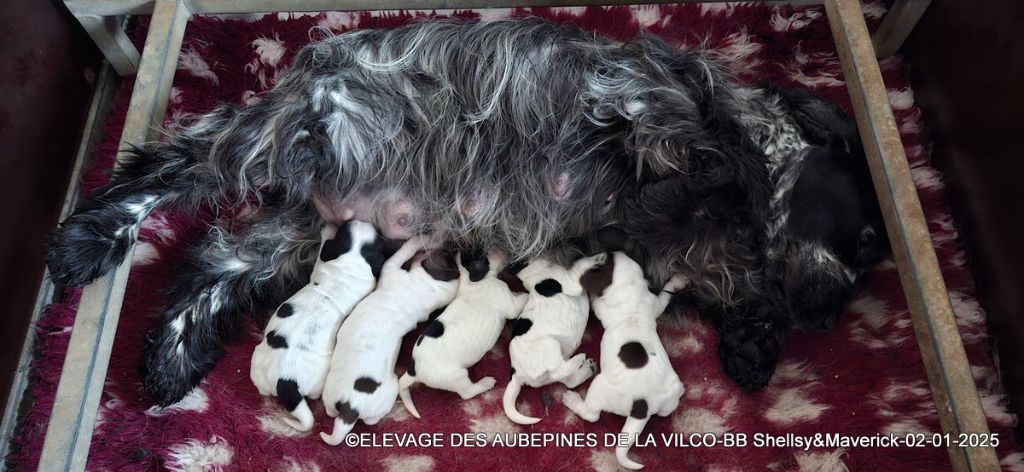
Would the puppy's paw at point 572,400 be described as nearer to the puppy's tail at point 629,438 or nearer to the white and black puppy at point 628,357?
the white and black puppy at point 628,357

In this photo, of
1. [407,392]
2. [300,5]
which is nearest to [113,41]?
[300,5]

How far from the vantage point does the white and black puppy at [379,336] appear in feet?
5.47

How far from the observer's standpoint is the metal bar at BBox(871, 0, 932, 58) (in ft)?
7.24

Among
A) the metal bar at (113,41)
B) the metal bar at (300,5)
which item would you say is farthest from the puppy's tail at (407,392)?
the metal bar at (113,41)

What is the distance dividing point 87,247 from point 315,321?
0.53 meters

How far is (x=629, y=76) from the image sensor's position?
1788 mm

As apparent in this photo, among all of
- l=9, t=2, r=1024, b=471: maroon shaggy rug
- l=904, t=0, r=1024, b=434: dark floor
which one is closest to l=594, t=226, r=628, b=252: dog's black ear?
l=9, t=2, r=1024, b=471: maroon shaggy rug

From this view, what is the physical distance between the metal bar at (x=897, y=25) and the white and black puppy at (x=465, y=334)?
1453 mm

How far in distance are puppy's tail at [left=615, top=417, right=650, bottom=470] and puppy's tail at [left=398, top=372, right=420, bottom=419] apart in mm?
496

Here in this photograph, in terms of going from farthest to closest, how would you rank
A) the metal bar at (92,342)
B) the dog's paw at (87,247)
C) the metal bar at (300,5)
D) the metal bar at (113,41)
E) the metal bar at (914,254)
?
the metal bar at (113,41) < the metal bar at (300,5) < the dog's paw at (87,247) < the metal bar at (92,342) < the metal bar at (914,254)

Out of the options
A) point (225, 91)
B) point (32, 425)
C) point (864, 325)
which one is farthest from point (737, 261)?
point (32, 425)

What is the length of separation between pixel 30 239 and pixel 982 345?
254cm

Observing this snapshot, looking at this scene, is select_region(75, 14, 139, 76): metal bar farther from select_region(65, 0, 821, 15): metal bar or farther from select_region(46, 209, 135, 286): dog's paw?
select_region(46, 209, 135, 286): dog's paw

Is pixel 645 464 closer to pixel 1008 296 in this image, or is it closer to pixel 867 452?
pixel 867 452
